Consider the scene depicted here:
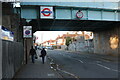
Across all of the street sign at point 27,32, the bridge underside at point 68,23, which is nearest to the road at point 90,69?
the street sign at point 27,32

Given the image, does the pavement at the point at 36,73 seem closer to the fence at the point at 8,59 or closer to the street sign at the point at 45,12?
the fence at the point at 8,59

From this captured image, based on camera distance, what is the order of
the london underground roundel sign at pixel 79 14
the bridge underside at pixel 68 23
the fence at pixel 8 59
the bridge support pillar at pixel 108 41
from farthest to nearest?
the bridge support pillar at pixel 108 41
the bridge underside at pixel 68 23
the london underground roundel sign at pixel 79 14
the fence at pixel 8 59

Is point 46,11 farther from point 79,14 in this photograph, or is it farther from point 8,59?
point 8,59

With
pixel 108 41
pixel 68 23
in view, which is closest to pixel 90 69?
pixel 68 23

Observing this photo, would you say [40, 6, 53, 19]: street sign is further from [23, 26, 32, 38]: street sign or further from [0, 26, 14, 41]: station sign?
[0, 26, 14, 41]: station sign

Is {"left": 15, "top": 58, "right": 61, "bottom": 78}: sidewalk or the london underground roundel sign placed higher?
the london underground roundel sign

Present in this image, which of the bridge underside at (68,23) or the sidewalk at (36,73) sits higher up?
the bridge underside at (68,23)

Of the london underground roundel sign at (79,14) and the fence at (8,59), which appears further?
the london underground roundel sign at (79,14)

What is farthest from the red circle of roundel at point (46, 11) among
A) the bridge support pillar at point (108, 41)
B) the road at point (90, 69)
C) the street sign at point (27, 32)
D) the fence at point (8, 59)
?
the bridge support pillar at point (108, 41)

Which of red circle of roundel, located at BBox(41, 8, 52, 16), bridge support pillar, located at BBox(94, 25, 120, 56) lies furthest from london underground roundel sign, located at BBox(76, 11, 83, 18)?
bridge support pillar, located at BBox(94, 25, 120, 56)

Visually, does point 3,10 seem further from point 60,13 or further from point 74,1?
point 74,1

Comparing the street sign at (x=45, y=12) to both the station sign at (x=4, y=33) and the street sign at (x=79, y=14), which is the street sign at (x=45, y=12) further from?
the station sign at (x=4, y=33)

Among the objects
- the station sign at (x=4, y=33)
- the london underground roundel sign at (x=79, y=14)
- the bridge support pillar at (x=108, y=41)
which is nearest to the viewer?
the station sign at (x=4, y=33)

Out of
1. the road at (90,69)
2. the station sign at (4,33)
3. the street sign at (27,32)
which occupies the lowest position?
the road at (90,69)
